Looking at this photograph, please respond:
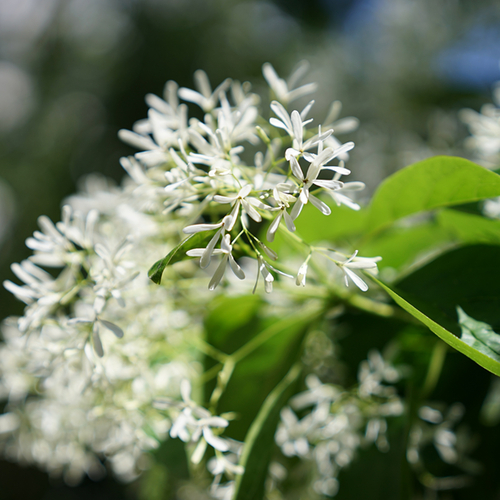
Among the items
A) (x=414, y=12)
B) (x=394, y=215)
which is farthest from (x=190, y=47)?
A: (x=394, y=215)

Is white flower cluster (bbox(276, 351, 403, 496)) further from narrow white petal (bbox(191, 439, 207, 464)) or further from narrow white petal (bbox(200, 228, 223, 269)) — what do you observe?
narrow white petal (bbox(200, 228, 223, 269))

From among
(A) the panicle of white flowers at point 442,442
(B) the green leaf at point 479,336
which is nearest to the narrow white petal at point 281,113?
(B) the green leaf at point 479,336

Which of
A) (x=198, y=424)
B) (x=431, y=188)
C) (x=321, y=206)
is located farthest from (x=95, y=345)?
(x=431, y=188)

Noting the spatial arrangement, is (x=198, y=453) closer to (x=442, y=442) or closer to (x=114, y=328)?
(x=114, y=328)

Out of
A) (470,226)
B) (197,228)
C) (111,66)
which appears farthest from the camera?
(111,66)

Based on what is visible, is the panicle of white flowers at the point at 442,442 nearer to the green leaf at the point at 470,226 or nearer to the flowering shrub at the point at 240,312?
the flowering shrub at the point at 240,312

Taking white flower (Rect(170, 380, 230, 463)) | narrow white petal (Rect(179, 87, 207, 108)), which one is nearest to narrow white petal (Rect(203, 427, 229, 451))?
white flower (Rect(170, 380, 230, 463))

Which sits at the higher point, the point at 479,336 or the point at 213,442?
the point at 479,336
